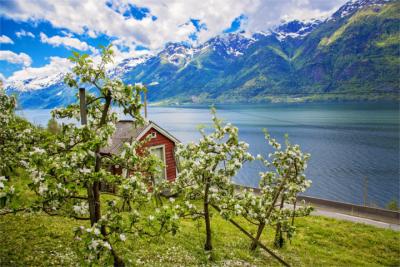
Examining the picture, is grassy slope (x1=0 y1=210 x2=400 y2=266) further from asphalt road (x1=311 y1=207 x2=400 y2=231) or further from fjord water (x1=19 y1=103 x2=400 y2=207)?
fjord water (x1=19 y1=103 x2=400 y2=207)

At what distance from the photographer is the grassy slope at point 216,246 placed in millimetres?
10805

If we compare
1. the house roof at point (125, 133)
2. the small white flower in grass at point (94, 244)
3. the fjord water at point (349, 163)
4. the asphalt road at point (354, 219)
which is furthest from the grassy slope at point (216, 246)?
the fjord water at point (349, 163)

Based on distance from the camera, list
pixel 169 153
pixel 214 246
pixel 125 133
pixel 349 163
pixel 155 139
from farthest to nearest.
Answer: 1. pixel 349 163
2. pixel 169 153
3. pixel 155 139
4. pixel 125 133
5. pixel 214 246

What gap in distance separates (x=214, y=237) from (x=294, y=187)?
5555mm

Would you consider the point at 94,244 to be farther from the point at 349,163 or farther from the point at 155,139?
the point at 349,163

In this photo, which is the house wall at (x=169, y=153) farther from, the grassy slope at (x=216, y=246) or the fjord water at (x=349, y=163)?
the fjord water at (x=349, y=163)

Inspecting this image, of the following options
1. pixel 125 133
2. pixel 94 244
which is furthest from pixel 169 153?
pixel 94 244

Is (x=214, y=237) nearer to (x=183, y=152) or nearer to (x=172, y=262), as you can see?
(x=172, y=262)

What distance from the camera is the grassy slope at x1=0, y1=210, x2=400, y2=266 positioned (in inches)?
425

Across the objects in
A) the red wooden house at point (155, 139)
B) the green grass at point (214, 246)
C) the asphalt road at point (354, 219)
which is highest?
the red wooden house at point (155, 139)

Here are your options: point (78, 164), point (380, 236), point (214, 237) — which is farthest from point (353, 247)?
point (78, 164)

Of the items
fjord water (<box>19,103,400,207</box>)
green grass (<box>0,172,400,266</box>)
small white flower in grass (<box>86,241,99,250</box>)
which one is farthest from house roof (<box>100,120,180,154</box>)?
fjord water (<box>19,103,400,207</box>)

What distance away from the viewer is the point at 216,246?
50.3 ft

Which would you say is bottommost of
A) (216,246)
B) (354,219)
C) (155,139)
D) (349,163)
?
(349,163)
